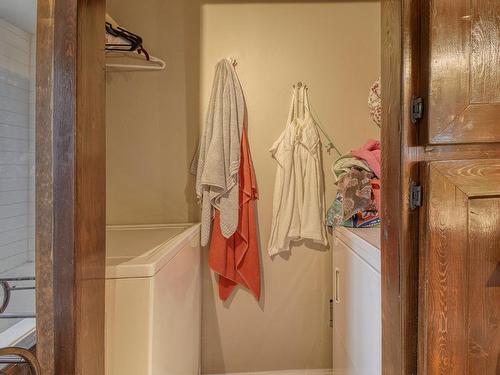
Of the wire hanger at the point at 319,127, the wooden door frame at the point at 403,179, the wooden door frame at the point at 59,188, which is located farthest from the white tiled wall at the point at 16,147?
the wire hanger at the point at 319,127

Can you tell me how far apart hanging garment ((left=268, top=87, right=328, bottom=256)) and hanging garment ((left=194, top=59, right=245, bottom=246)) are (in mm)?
248

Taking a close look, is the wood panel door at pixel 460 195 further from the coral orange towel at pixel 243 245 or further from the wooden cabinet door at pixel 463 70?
the coral orange towel at pixel 243 245

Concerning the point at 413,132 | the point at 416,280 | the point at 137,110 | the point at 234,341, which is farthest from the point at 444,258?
the point at 137,110

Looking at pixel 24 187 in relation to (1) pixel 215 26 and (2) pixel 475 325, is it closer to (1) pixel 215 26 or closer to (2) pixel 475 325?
(2) pixel 475 325

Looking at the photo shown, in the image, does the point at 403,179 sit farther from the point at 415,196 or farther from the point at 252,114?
the point at 252,114

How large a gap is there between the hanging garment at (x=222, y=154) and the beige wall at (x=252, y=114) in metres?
0.12

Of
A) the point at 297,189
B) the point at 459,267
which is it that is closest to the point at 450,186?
the point at 459,267

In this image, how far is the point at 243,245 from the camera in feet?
5.76

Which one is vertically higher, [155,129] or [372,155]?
[155,129]

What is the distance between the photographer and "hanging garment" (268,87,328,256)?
1.77 m

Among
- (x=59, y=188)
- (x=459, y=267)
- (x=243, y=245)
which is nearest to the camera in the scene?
(x=59, y=188)

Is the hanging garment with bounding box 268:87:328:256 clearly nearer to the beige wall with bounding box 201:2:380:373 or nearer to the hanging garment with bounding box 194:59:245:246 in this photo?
the beige wall with bounding box 201:2:380:373

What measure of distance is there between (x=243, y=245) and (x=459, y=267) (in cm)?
114

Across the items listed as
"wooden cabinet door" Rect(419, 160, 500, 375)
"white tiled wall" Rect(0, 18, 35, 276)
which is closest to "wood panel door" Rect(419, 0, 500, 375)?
"wooden cabinet door" Rect(419, 160, 500, 375)
